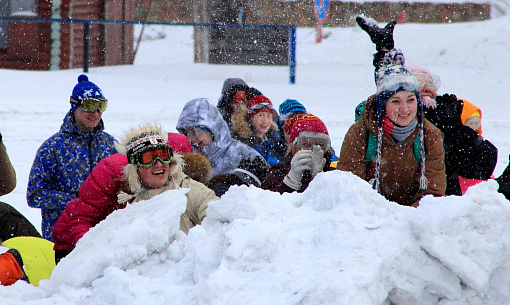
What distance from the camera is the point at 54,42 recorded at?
15.9 metres

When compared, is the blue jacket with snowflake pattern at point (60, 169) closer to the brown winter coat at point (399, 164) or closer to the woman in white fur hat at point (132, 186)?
the woman in white fur hat at point (132, 186)

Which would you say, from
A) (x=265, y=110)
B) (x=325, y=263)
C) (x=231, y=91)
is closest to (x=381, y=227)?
(x=325, y=263)

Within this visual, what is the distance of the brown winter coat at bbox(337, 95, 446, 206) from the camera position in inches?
121

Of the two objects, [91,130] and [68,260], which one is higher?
[91,130]

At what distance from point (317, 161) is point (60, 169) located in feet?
5.91

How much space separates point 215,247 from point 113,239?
39 cm

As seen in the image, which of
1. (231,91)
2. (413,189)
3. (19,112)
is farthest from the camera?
(19,112)

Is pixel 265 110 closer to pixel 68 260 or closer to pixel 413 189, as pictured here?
pixel 413 189

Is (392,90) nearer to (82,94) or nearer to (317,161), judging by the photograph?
(317,161)

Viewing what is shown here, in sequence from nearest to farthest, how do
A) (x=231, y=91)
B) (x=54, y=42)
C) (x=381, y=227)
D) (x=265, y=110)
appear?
1. (x=381, y=227)
2. (x=265, y=110)
3. (x=231, y=91)
4. (x=54, y=42)

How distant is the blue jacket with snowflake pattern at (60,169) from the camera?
3.93m

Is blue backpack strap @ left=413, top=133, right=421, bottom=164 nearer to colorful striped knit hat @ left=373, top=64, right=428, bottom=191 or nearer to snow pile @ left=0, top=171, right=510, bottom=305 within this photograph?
colorful striped knit hat @ left=373, top=64, right=428, bottom=191

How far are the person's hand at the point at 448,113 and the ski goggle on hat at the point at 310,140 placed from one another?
0.77m

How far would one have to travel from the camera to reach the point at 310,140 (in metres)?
3.54
